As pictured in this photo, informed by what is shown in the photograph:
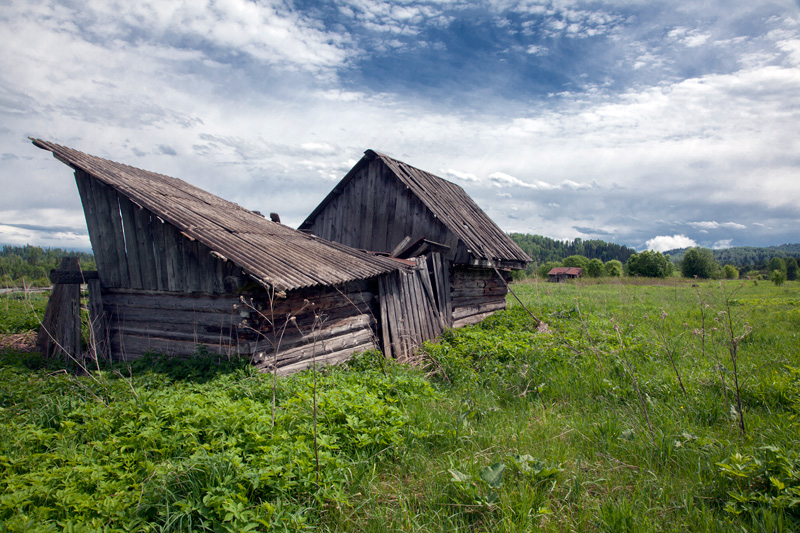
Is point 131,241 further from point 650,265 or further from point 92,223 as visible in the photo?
point 650,265

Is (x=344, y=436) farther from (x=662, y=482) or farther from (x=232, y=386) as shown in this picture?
(x=662, y=482)

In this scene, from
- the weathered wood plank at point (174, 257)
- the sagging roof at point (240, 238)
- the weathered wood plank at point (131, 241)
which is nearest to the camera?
the sagging roof at point (240, 238)

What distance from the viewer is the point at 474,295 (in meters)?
12.2

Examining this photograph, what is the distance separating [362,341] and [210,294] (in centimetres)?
303

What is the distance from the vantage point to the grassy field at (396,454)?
2902mm

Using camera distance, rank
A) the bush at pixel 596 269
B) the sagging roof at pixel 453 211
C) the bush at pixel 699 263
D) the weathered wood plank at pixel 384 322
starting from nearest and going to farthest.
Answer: the weathered wood plank at pixel 384 322
the sagging roof at pixel 453 211
the bush at pixel 699 263
the bush at pixel 596 269

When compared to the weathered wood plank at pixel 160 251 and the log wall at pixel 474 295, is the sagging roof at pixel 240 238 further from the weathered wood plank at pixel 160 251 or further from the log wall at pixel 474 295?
the log wall at pixel 474 295

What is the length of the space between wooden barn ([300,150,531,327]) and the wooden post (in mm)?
7296

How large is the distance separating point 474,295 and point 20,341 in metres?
11.5

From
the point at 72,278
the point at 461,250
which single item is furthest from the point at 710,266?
the point at 72,278

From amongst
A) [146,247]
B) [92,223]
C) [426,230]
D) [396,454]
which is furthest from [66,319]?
[426,230]

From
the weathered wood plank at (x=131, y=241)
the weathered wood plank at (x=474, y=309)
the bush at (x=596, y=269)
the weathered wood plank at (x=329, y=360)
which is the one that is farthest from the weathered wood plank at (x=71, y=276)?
the bush at (x=596, y=269)

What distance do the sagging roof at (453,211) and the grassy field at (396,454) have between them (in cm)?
599

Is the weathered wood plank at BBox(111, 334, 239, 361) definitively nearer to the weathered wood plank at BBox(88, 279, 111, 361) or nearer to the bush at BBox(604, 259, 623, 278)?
the weathered wood plank at BBox(88, 279, 111, 361)
